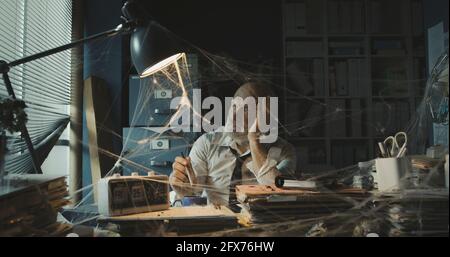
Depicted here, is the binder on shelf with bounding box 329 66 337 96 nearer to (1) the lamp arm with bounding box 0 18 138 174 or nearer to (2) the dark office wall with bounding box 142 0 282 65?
(2) the dark office wall with bounding box 142 0 282 65

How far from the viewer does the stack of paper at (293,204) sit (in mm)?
784

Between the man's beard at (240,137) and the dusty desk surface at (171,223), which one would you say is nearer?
the dusty desk surface at (171,223)

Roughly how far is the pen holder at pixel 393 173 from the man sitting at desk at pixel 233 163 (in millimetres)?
179

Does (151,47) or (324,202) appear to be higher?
(151,47)

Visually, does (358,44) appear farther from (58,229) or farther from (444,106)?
(58,229)

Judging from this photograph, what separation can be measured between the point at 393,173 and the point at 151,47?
22.3 inches

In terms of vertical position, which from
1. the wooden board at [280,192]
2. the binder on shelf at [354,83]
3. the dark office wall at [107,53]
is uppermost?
the dark office wall at [107,53]

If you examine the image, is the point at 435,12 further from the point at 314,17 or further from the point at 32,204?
the point at 32,204

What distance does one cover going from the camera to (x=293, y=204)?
791 millimetres

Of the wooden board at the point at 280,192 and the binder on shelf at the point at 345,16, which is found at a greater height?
the binder on shelf at the point at 345,16

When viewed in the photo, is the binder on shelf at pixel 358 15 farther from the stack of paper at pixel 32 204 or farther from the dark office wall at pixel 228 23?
the stack of paper at pixel 32 204

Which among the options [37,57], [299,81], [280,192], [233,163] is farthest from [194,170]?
[37,57]

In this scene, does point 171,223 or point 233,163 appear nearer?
point 171,223

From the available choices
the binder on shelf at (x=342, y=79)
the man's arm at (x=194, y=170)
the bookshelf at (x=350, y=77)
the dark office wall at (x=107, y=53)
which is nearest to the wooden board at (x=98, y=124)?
the dark office wall at (x=107, y=53)
